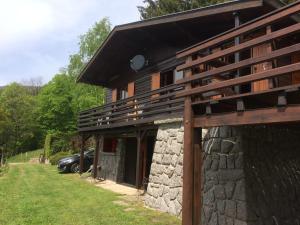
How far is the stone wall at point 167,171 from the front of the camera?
10.0 meters

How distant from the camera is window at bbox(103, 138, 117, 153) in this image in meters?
18.3

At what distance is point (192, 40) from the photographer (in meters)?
12.6

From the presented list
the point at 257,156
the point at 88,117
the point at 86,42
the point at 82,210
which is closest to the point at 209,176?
the point at 257,156

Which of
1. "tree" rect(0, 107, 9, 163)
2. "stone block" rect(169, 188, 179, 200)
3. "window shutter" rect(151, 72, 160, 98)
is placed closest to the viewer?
"stone block" rect(169, 188, 179, 200)

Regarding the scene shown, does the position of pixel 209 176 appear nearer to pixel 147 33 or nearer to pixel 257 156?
pixel 257 156

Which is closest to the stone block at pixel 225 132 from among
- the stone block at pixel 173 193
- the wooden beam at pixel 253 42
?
the wooden beam at pixel 253 42

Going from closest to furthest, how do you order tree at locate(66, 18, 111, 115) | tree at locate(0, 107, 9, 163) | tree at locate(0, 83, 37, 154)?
tree at locate(66, 18, 111, 115), tree at locate(0, 107, 9, 163), tree at locate(0, 83, 37, 154)

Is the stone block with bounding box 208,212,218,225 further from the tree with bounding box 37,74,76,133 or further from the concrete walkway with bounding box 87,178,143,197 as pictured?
the tree with bounding box 37,74,76,133

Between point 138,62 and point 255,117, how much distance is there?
10375 millimetres

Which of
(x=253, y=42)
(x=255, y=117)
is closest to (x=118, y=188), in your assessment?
(x=255, y=117)

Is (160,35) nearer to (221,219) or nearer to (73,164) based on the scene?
(221,219)

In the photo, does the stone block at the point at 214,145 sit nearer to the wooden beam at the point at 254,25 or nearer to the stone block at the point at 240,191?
Answer: the stone block at the point at 240,191

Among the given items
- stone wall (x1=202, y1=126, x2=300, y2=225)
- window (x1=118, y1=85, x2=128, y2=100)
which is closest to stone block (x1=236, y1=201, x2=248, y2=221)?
stone wall (x1=202, y1=126, x2=300, y2=225)

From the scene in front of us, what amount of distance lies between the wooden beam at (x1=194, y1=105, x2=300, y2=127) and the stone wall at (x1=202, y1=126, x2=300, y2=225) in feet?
6.55
